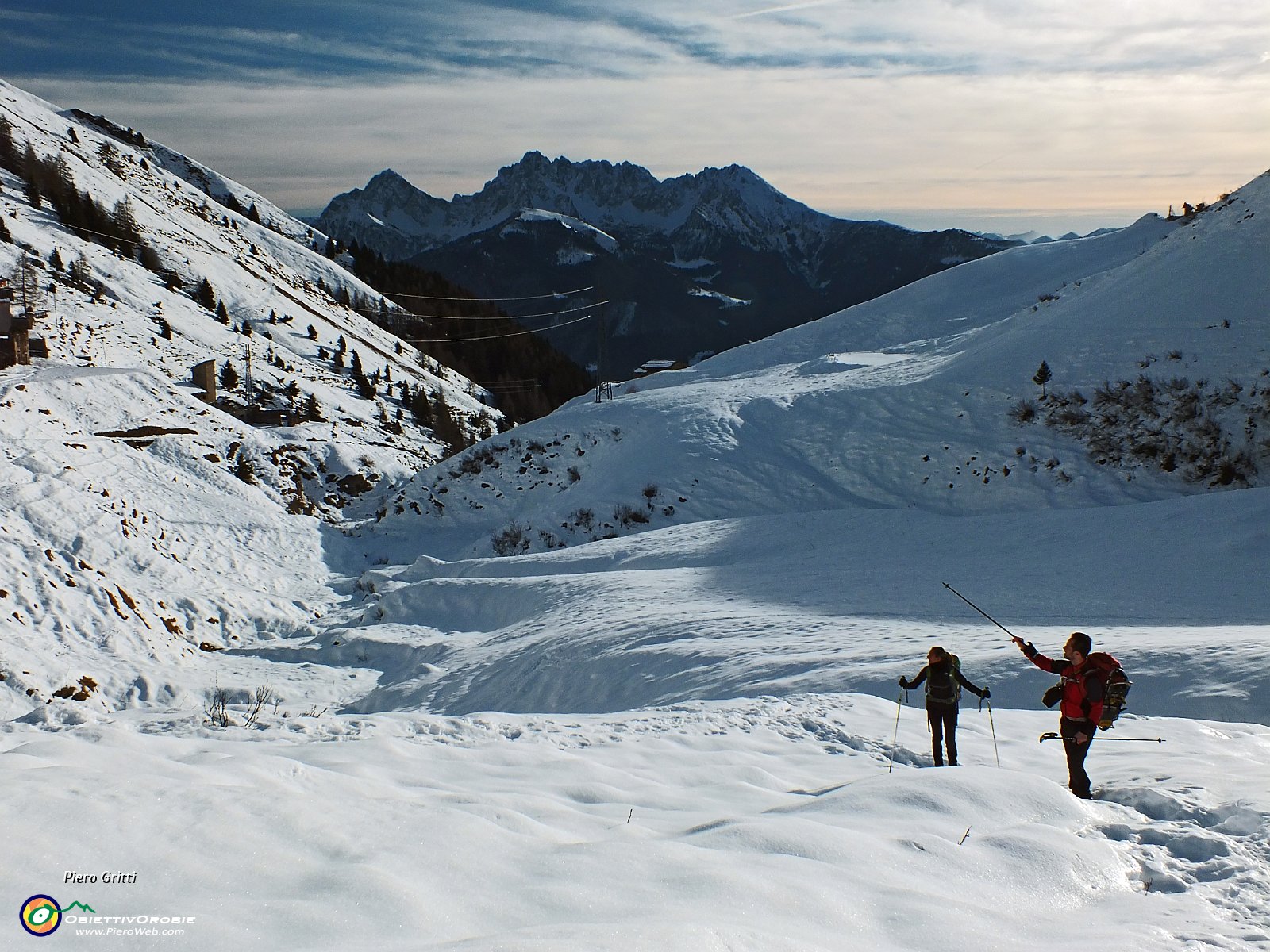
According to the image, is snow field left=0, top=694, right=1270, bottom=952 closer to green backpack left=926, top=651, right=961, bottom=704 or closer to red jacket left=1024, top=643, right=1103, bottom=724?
red jacket left=1024, top=643, right=1103, bottom=724

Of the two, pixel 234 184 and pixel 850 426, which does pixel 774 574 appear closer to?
pixel 850 426

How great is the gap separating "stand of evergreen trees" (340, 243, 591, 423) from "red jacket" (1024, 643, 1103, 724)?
6188cm

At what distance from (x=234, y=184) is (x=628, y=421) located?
9209cm

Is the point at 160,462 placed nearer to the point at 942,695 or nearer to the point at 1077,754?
the point at 942,695

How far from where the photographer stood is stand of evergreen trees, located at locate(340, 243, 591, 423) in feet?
245

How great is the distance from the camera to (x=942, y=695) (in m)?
7.17

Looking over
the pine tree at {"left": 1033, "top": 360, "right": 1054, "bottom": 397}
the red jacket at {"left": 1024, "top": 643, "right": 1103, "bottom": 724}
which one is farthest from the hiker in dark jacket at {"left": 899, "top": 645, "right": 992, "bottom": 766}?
the pine tree at {"left": 1033, "top": 360, "right": 1054, "bottom": 397}

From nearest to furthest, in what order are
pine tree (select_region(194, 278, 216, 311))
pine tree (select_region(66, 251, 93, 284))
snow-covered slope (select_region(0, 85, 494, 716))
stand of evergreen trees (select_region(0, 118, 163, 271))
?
1. snow-covered slope (select_region(0, 85, 494, 716))
2. pine tree (select_region(66, 251, 93, 284))
3. pine tree (select_region(194, 278, 216, 311))
4. stand of evergreen trees (select_region(0, 118, 163, 271))

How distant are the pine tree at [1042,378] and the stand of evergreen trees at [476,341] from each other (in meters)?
49.0

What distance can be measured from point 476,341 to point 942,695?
82.2 meters

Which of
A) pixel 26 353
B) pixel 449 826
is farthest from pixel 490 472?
pixel 449 826

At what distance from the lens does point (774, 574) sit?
656 inches

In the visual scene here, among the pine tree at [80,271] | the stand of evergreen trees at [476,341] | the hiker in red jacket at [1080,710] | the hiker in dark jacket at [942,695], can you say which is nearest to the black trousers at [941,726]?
the hiker in dark jacket at [942,695]

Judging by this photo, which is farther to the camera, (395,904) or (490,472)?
(490,472)
